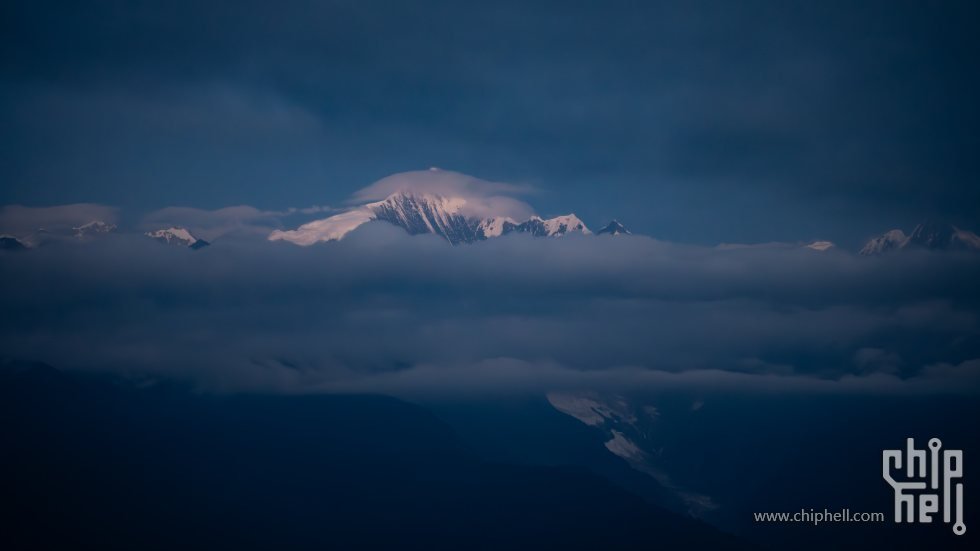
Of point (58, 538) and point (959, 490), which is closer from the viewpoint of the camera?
point (959, 490)

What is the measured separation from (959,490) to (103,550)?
17515cm

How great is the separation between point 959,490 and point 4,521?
19363 cm

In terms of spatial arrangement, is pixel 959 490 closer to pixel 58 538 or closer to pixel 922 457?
pixel 922 457

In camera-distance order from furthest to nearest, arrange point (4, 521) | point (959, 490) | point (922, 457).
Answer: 1. point (4, 521)
2. point (959, 490)
3. point (922, 457)

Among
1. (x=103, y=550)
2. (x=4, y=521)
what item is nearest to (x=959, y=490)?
(x=103, y=550)

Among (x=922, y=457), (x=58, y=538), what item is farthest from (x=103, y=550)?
(x=922, y=457)

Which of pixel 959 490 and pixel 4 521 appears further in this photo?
pixel 4 521

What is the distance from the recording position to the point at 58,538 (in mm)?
198750

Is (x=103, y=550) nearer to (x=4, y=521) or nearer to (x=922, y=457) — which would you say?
(x=4, y=521)

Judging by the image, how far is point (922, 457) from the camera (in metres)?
139

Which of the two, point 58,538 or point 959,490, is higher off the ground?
point 959,490

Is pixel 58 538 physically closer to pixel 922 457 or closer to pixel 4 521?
pixel 4 521

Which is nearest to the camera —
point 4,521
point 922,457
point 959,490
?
point 922,457

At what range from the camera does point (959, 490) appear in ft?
485
